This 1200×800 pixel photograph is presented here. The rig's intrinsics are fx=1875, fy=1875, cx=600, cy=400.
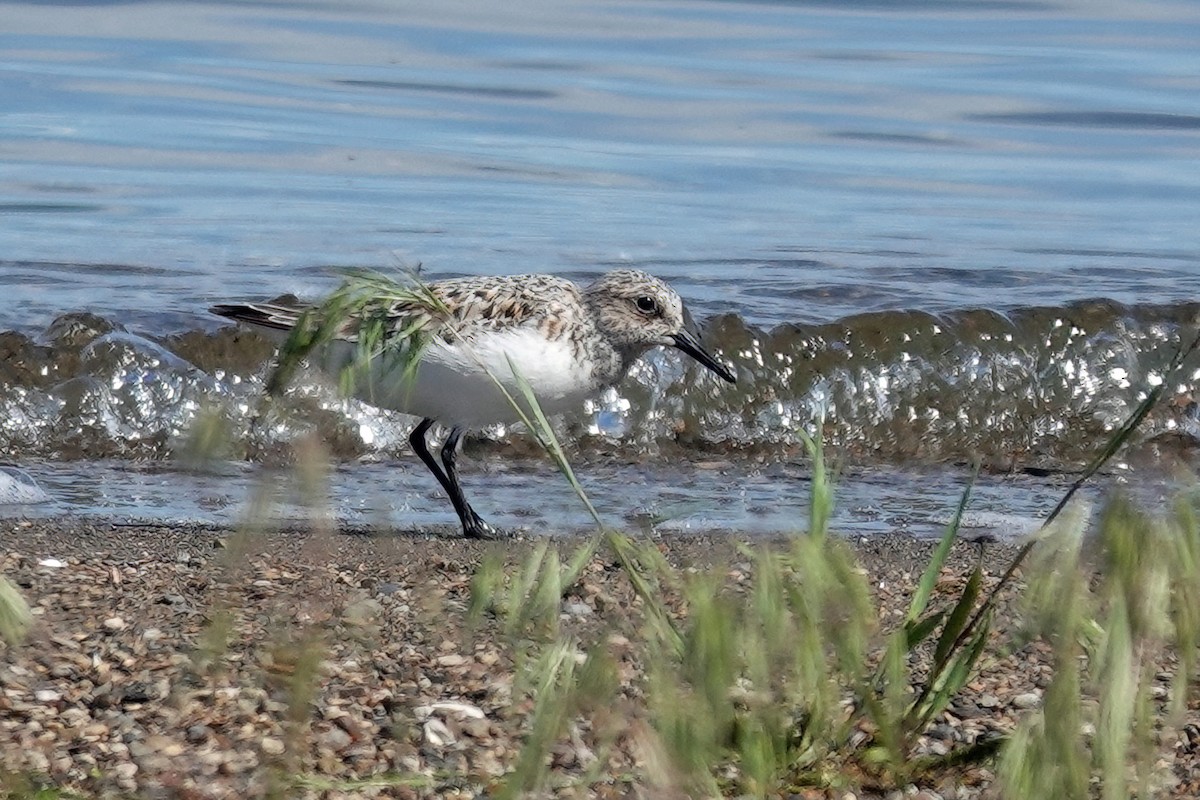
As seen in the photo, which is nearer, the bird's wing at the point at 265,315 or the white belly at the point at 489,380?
the white belly at the point at 489,380

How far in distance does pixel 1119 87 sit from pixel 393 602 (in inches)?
532

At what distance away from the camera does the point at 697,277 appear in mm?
9555

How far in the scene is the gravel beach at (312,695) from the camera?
3064 millimetres

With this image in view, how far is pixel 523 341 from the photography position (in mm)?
5625

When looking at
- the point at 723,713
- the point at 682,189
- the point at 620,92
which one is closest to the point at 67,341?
the point at 682,189

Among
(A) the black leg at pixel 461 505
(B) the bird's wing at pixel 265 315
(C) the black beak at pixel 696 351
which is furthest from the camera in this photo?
(C) the black beak at pixel 696 351

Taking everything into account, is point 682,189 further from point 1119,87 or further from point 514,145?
point 1119,87

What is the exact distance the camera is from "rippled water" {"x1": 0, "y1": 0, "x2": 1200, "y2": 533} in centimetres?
747

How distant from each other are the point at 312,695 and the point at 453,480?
3636 mm

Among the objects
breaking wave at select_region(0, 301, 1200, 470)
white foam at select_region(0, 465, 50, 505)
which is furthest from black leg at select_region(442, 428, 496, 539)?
white foam at select_region(0, 465, 50, 505)

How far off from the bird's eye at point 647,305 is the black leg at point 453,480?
71 cm

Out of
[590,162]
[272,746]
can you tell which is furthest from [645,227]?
[272,746]

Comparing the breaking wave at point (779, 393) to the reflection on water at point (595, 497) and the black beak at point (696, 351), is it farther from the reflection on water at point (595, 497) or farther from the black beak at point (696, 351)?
the black beak at point (696, 351)

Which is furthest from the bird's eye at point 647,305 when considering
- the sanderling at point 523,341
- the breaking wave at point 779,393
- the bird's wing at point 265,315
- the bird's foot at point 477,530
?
the breaking wave at point 779,393
